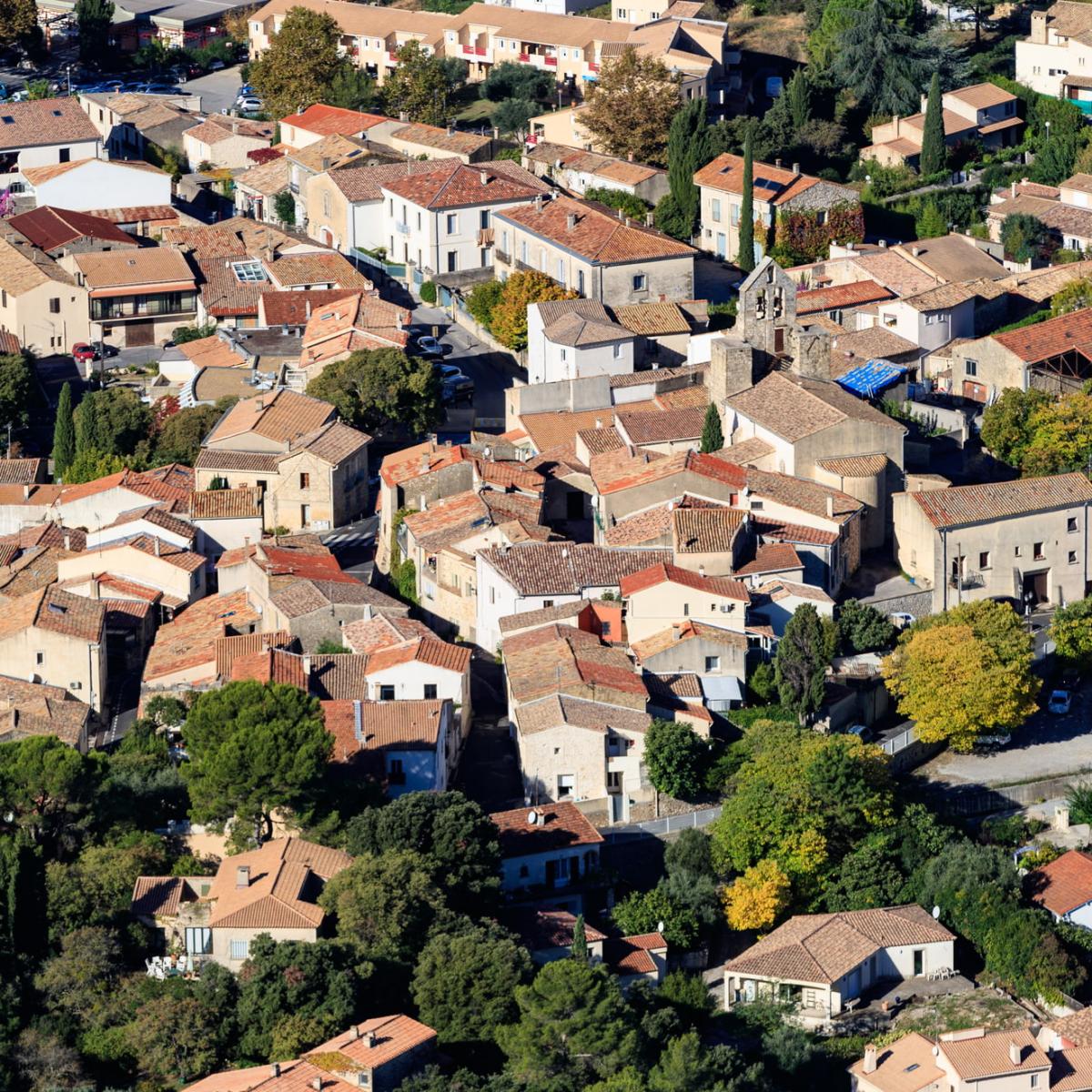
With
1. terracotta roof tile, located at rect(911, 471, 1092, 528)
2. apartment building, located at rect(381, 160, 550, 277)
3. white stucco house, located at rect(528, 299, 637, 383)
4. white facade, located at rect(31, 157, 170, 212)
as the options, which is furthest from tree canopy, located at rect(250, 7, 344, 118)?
terracotta roof tile, located at rect(911, 471, 1092, 528)

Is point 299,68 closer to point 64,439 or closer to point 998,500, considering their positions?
point 64,439

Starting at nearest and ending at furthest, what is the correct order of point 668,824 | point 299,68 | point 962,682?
point 668,824 → point 962,682 → point 299,68

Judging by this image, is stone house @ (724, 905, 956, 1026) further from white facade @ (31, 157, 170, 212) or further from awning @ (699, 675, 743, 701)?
white facade @ (31, 157, 170, 212)

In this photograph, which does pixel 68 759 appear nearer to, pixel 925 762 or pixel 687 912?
pixel 687 912

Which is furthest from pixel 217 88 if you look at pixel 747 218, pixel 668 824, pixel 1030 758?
pixel 668 824

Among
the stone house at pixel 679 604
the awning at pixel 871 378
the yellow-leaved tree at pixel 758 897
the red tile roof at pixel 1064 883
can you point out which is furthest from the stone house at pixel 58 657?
the awning at pixel 871 378

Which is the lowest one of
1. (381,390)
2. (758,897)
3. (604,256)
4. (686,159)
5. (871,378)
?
(758,897)

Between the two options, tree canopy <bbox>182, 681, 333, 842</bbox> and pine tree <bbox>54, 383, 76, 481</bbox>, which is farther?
pine tree <bbox>54, 383, 76, 481</bbox>
